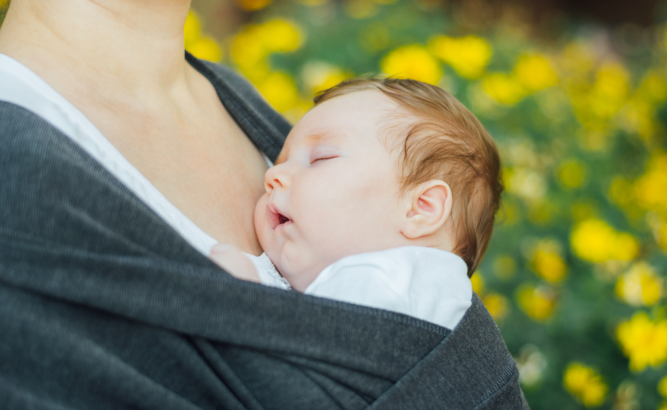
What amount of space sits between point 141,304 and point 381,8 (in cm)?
248

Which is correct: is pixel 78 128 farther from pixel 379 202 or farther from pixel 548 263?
pixel 548 263

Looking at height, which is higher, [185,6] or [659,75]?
[185,6]

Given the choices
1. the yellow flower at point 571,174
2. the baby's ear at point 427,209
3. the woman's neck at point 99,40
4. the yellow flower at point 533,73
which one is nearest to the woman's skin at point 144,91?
the woman's neck at point 99,40

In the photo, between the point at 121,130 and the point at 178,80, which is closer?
the point at 121,130

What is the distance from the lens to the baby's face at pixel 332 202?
0.93m

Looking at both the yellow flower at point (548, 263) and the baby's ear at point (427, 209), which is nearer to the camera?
the baby's ear at point (427, 209)

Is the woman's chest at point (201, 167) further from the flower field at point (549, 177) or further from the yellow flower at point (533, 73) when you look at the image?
the yellow flower at point (533, 73)

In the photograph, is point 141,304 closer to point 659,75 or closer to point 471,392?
point 471,392

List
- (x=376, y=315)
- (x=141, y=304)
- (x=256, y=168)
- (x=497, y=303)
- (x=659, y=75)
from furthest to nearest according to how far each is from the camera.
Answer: (x=659, y=75) < (x=497, y=303) < (x=256, y=168) < (x=376, y=315) < (x=141, y=304)

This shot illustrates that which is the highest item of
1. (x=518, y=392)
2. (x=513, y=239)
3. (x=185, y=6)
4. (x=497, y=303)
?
(x=185, y=6)

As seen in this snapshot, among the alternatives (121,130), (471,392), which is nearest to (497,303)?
(471,392)

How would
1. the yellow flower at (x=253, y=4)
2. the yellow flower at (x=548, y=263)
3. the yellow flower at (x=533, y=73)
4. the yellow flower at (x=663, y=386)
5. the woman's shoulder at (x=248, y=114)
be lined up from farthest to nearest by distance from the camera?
the yellow flower at (x=253, y=4) → the yellow flower at (x=533, y=73) → the yellow flower at (x=548, y=263) → the yellow flower at (x=663, y=386) → the woman's shoulder at (x=248, y=114)

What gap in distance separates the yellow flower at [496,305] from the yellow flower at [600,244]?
1.12 ft

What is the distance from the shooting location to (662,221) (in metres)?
2.29
